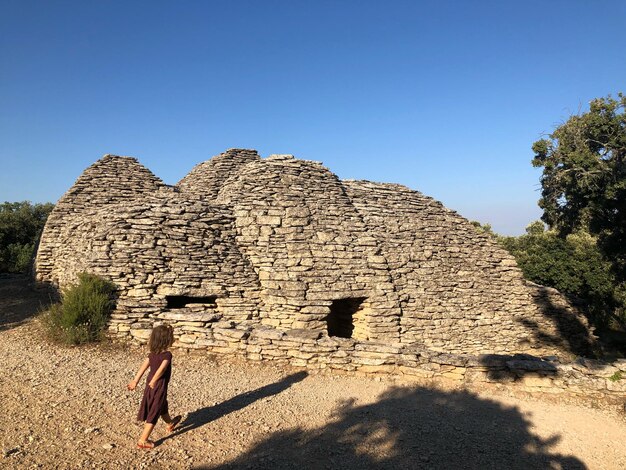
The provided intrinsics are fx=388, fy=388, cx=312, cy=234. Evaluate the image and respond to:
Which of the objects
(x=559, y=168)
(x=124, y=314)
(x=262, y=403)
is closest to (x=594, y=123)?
(x=559, y=168)

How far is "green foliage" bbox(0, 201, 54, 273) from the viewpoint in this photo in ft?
68.1

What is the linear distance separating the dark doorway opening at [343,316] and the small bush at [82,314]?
5.50 metres

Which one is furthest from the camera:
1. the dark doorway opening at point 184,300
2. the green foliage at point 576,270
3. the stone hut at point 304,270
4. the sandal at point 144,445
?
the green foliage at point 576,270

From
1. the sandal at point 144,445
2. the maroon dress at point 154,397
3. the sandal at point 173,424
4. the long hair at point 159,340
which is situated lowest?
the sandal at point 144,445

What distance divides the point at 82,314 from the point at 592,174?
1284 cm

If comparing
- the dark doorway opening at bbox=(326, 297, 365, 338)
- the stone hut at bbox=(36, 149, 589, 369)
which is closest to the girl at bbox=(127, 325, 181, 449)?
the stone hut at bbox=(36, 149, 589, 369)

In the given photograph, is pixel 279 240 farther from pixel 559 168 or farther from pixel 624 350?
pixel 624 350

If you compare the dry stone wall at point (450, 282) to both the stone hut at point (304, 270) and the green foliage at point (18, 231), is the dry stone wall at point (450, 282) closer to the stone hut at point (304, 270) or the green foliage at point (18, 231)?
the stone hut at point (304, 270)

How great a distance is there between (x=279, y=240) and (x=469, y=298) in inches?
229

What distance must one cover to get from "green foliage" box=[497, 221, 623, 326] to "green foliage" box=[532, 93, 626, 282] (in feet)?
17.5

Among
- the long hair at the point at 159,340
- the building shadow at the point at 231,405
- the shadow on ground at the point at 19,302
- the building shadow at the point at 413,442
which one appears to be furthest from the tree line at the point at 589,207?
the shadow on ground at the point at 19,302

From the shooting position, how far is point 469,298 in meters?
11.3

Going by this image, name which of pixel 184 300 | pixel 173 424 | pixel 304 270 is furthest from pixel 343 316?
pixel 173 424

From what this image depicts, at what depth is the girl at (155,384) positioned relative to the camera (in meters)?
4.18
